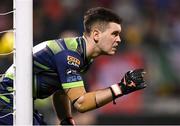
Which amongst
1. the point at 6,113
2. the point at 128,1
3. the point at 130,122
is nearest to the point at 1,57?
the point at 130,122

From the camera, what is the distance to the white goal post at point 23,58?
4789mm

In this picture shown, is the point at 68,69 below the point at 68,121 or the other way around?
the other way around

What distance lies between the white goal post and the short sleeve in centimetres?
27

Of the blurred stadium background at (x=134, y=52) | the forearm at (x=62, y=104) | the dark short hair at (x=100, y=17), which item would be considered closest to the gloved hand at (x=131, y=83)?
the dark short hair at (x=100, y=17)

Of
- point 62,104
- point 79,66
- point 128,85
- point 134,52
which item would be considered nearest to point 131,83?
point 128,85

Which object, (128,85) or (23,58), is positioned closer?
(23,58)

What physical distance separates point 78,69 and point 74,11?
6.34m

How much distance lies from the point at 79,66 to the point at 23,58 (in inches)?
18.2

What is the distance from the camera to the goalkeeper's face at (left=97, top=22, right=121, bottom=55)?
5137 mm

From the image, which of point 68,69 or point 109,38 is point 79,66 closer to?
point 68,69

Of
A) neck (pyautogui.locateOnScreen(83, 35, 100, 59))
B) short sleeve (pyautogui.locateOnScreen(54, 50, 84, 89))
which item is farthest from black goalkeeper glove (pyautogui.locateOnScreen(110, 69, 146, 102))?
neck (pyautogui.locateOnScreen(83, 35, 100, 59))

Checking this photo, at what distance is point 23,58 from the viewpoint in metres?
4.80

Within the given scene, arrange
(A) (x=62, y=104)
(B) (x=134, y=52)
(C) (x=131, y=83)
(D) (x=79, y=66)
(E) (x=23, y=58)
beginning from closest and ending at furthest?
(E) (x=23, y=58) < (C) (x=131, y=83) < (D) (x=79, y=66) < (A) (x=62, y=104) < (B) (x=134, y=52)

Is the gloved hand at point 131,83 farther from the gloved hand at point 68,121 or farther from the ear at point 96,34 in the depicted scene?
the gloved hand at point 68,121
